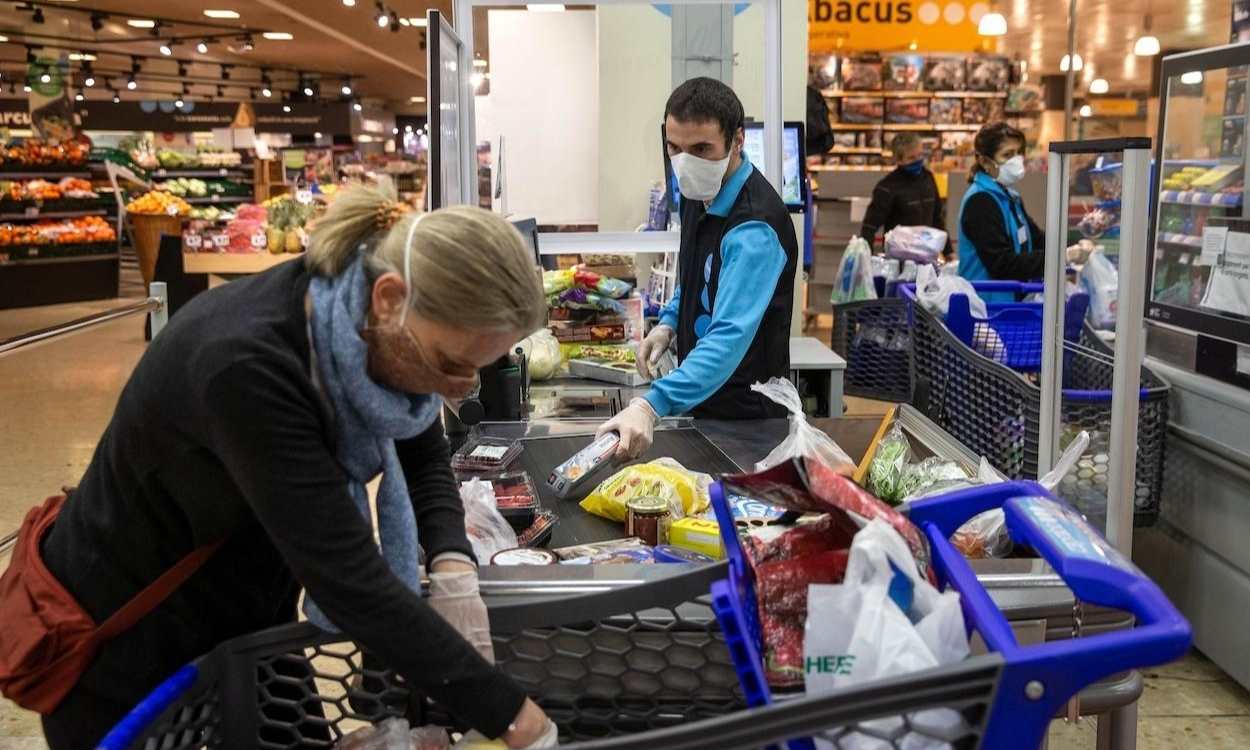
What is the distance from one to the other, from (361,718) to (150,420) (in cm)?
43

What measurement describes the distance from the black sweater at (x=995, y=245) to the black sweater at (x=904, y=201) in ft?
8.64

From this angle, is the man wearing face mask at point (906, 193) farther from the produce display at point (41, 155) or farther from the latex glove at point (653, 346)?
the produce display at point (41, 155)

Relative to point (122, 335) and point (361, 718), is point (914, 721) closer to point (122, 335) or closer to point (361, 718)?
point (361, 718)

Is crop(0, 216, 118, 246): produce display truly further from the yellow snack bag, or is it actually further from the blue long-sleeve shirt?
the yellow snack bag

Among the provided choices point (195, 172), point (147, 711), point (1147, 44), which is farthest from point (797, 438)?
point (195, 172)

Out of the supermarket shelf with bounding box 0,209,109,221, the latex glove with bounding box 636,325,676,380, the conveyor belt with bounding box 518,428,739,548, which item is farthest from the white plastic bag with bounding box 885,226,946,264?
the supermarket shelf with bounding box 0,209,109,221

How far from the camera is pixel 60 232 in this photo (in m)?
14.1

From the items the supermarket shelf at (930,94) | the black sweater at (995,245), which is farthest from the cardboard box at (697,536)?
the supermarket shelf at (930,94)

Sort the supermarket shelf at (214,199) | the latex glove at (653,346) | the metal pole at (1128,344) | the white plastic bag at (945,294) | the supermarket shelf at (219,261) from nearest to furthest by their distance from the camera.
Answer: the metal pole at (1128,344), the latex glove at (653,346), the white plastic bag at (945,294), the supermarket shelf at (219,261), the supermarket shelf at (214,199)

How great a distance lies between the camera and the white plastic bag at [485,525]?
72.6 inches

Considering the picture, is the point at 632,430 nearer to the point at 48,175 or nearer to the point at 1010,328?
the point at 1010,328

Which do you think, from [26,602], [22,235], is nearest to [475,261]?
[26,602]

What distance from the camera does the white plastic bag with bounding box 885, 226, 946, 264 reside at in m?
6.09

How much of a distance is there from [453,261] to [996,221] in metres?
4.76
